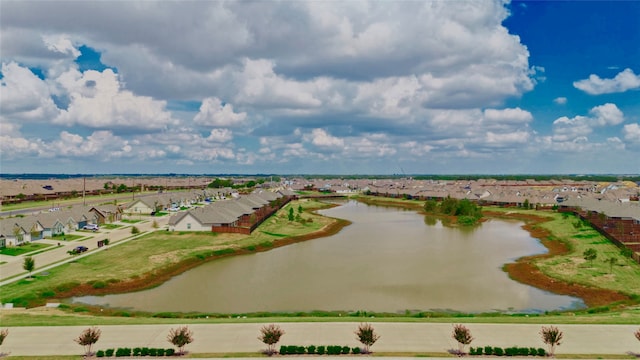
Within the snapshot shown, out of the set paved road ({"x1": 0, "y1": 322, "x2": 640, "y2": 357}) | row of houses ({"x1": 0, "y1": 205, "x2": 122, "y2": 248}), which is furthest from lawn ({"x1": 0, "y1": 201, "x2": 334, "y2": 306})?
row of houses ({"x1": 0, "y1": 205, "x2": 122, "y2": 248})

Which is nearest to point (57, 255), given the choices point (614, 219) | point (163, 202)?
point (163, 202)

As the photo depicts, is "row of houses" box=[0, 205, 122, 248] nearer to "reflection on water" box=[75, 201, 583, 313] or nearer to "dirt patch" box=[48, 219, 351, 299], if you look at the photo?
"dirt patch" box=[48, 219, 351, 299]

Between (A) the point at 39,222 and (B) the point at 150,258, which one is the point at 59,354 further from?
(A) the point at 39,222

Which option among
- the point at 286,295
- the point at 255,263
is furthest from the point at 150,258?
the point at 286,295

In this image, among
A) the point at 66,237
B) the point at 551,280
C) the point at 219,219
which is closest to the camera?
the point at 551,280

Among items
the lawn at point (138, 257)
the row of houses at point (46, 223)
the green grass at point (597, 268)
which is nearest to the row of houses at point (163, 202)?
the row of houses at point (46, 223)

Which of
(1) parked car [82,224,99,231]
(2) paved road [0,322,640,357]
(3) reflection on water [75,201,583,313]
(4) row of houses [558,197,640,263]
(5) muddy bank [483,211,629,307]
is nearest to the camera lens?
(2) paved road [0,322,640,357]

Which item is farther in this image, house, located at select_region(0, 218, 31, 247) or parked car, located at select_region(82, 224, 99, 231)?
parked car, located at select_region(82, 224, 99, 231)

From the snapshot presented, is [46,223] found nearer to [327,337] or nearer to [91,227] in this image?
[91,227]
